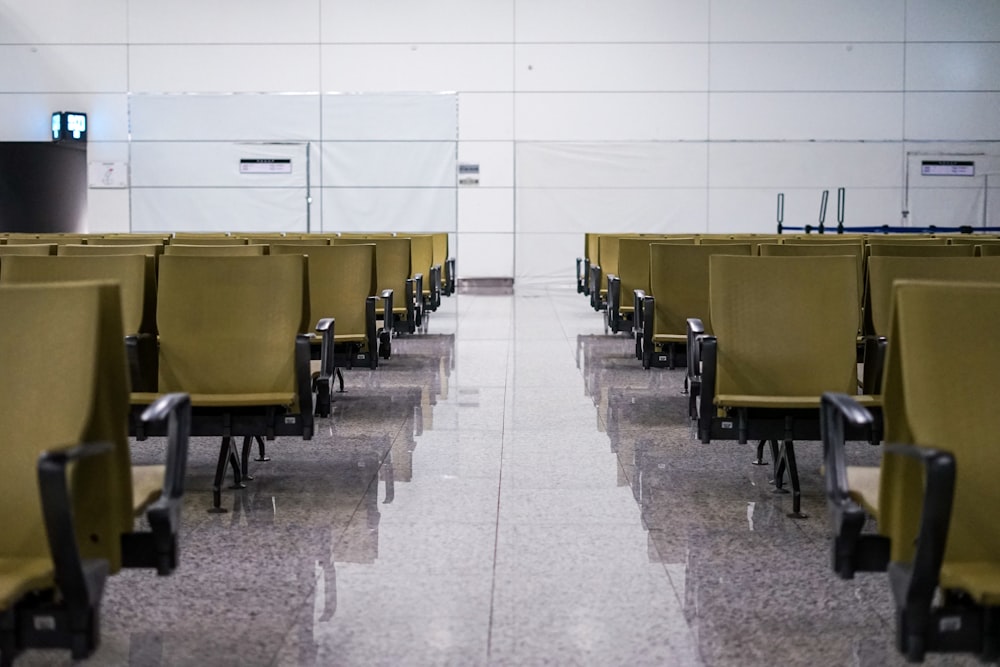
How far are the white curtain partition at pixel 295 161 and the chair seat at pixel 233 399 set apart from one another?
1409cm

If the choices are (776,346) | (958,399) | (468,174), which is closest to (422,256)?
(776,346)

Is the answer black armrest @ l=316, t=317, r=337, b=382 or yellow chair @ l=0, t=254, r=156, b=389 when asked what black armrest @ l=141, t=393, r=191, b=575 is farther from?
black armrest @ l=316, t=317, r=337, b=382

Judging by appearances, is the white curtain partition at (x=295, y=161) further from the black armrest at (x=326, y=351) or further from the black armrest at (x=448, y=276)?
the black armrest at (x=326, y=351)

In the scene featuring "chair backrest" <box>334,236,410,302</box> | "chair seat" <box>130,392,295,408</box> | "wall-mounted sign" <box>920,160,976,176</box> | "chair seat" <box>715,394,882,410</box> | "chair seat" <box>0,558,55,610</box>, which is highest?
"wall-mounted sign" <box>920,160,976,176</box>

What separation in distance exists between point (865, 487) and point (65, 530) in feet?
6.06

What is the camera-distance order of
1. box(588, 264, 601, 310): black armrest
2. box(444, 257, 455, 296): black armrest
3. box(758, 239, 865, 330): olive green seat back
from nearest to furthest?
box(758, 239, 865, 330): olive green seat back, box(588, 264, 601, 310): black armrest, box(444, 257, 455, 296): black armrest

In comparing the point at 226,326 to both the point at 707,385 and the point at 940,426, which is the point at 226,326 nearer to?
the point at 707,385

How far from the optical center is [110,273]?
4.54 meters

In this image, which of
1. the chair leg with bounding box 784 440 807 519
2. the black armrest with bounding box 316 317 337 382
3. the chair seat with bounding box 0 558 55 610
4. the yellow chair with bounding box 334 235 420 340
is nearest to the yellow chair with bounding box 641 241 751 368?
the chair leg with bounding box 784 440 807 519

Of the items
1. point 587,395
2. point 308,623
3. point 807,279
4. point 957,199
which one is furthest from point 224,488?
point 957,199

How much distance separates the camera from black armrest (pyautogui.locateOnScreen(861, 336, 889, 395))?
14.8ft

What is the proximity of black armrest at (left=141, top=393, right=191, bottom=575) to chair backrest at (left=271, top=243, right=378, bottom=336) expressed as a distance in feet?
11.7

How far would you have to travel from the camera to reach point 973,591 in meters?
2.14

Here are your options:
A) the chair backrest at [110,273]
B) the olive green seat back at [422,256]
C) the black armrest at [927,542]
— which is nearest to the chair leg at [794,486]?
the black armrest at [927,542]
